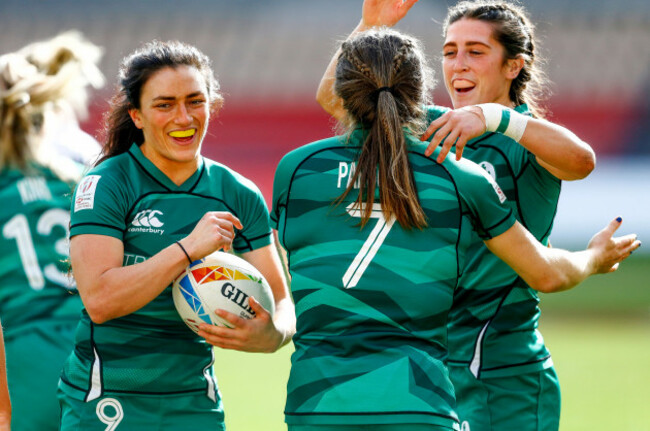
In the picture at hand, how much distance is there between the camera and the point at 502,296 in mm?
4266

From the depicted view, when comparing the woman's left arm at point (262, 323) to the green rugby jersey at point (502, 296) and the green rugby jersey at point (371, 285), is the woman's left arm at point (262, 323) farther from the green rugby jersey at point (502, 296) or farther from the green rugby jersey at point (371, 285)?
the green rugby jersey at point (502, 296)

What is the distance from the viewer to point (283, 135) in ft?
89.0

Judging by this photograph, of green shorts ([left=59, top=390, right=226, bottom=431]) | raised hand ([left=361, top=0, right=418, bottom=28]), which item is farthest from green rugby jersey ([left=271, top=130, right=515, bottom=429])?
raised hand ([left=361, top=0, right=418, bottom=28])

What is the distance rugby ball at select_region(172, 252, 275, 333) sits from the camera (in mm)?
3617

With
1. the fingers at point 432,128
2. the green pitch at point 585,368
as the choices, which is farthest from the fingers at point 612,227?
the green pitch at point 585,368

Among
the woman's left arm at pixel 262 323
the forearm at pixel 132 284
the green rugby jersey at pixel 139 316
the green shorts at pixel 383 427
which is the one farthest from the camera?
the green rugby jersey at pixel 139 316

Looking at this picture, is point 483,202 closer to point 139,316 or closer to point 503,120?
point 503,120

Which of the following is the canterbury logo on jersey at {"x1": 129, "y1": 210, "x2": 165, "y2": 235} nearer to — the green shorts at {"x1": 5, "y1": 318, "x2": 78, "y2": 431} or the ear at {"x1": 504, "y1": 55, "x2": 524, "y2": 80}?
the green shorts at {"x1": 5, "y1": 318, "x2": 78, "y2": 431}

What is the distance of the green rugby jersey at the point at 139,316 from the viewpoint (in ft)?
12.2

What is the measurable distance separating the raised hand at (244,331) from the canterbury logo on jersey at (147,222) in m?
0.46

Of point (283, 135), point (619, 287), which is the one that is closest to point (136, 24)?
point (283, 135)

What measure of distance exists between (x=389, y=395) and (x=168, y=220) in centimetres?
131

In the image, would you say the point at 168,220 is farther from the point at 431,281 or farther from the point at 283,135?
the point at 283,135

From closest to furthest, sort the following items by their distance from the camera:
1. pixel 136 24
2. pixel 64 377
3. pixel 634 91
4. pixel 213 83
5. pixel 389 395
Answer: pixel 389 395 → pixel 64 377 → pixel 213 83 → pixel 634 91 → pixel 136 24
